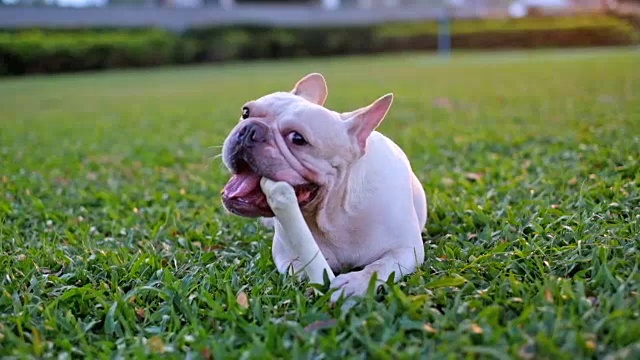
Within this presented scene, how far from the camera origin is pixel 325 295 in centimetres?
221

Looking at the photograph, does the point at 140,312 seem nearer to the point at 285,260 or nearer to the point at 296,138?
the point at 285,260

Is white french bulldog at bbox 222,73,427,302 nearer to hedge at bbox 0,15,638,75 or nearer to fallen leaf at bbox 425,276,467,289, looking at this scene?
fallen leaf at bbox 425,276,467,289

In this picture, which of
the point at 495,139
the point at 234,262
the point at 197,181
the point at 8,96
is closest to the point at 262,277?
the point at 234,262

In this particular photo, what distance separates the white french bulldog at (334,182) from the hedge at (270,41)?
67.9 feet

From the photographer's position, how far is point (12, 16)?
24.2m

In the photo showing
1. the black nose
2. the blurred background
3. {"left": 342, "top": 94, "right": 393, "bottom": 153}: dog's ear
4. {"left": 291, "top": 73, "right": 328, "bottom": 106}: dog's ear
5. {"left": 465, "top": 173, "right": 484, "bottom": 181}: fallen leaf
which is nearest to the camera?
→ the black nose

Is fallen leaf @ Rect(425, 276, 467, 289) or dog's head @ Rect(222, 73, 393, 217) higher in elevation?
dog's head @ Rect(222, 73, 393, 217)

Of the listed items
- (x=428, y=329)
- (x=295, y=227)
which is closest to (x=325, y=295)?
(x=295, y=227)

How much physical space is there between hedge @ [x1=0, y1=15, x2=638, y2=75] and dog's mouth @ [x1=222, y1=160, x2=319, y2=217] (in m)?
20.7

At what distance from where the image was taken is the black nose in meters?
2.33

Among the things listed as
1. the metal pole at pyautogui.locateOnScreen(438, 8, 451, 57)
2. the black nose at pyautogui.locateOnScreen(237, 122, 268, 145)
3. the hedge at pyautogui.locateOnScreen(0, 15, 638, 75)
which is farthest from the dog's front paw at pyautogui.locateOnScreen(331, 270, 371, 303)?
the metal pole at pyautogui.locateOnScreen(438, 8, 451, 57)

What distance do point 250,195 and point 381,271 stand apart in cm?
52

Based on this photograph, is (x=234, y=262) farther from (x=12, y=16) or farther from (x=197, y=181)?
(x=12, y=16)

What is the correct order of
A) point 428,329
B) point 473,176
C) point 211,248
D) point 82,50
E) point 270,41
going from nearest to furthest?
point 428,329 → point 211,248 → point 473,176 → point 82,50 → point 270,41
